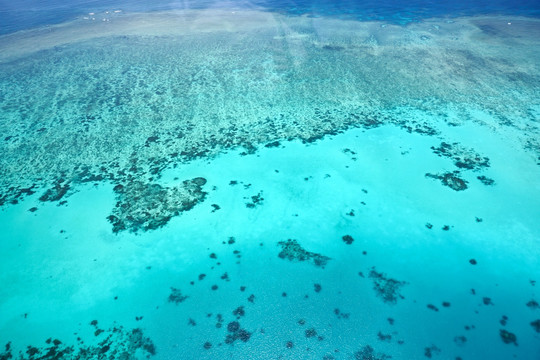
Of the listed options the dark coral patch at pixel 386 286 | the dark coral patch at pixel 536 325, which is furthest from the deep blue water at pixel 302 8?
the dark coral patch at pixel 536 325

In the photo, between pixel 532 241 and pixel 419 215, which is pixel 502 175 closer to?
pixel 532 241

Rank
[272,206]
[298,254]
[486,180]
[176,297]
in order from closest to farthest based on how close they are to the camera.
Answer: [176,297]
[298,254]
[272,206]
[486,180]

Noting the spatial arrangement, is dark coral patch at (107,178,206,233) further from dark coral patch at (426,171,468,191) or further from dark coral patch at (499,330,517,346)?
dark coral patch at (499,330,517,346)

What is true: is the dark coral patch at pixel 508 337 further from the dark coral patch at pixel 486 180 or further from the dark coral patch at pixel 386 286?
the dark coral patch at pixel 486 180

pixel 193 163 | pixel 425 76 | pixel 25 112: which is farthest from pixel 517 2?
pixel 25 112

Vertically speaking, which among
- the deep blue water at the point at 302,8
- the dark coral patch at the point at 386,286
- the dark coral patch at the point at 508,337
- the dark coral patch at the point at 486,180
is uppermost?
the deep blue water at the point at 302,8

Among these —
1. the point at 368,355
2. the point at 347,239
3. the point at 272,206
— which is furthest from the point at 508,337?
the point at 272,206

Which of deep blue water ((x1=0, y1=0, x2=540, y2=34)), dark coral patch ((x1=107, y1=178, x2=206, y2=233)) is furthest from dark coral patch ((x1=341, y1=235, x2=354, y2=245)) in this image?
deep blue water ((x1=0, y1=0, x2=540, y2=34))

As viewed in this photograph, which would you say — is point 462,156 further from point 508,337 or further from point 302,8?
point 302,8
